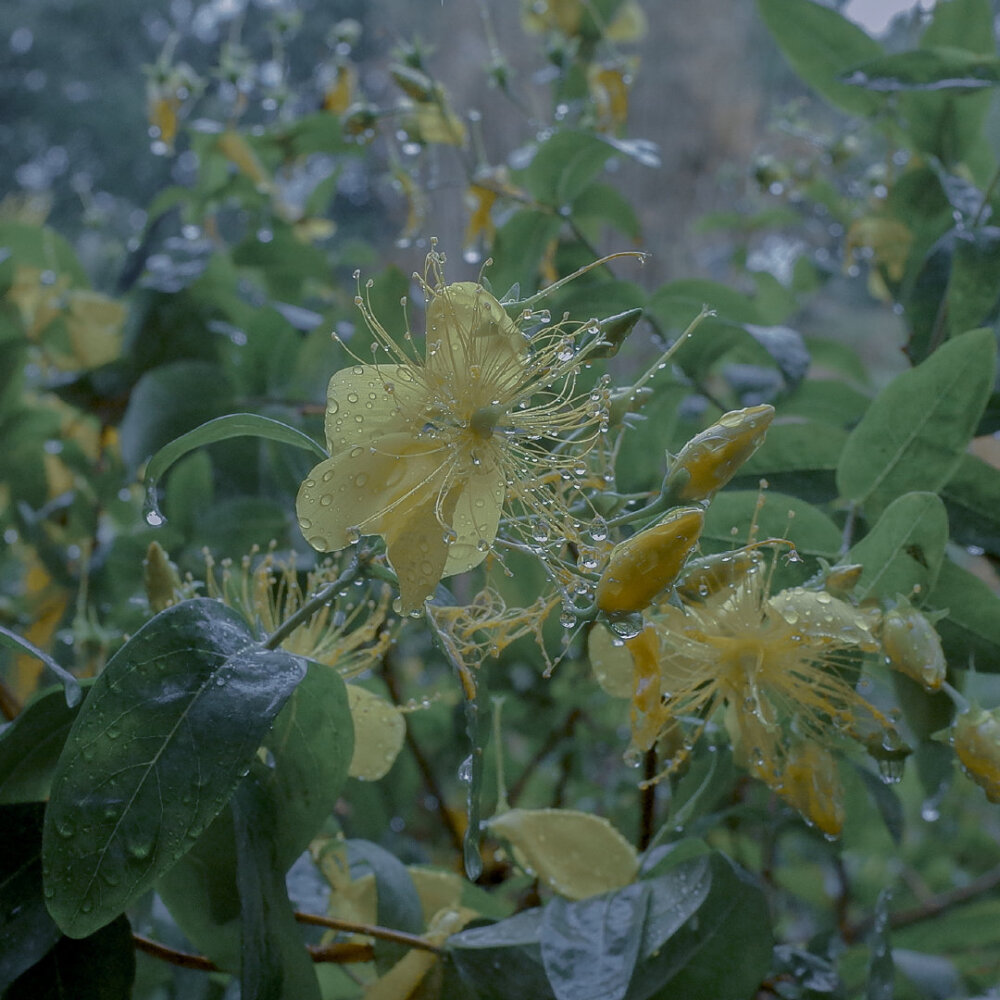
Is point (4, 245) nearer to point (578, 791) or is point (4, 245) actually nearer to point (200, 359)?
point (200, 359)

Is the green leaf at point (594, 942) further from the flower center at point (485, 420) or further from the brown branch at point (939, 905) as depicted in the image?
the brown branch at point (939, 905)

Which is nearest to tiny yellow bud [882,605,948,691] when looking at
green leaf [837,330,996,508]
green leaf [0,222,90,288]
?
green leaf [837,330,996,508]

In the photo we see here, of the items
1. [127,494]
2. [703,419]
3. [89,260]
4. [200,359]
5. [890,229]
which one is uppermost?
[890,229]

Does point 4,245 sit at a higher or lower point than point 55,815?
lower

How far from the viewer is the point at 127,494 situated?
2.85ft

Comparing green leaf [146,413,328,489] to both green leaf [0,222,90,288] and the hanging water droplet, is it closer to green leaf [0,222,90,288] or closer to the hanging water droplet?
the hanging water droplet

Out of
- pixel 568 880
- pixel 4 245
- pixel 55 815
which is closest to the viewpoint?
pixel 55 815

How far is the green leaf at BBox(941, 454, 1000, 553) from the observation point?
1.80 ft

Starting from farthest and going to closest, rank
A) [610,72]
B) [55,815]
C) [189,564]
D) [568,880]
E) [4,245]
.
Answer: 1. [4,245]
2. [610,72]
3. [189,564]
4. [568,880]
5. [55,815]

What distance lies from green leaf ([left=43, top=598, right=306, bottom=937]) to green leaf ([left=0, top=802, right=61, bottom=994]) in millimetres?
72

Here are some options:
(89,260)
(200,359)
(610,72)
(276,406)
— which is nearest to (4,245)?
(200,359)

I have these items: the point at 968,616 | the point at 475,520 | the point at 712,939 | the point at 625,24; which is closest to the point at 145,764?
the point at 475,520

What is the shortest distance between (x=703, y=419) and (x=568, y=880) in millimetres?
387

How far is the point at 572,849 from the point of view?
51cm
